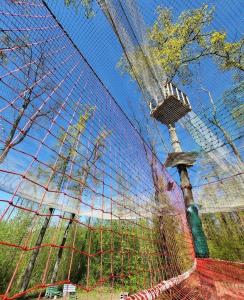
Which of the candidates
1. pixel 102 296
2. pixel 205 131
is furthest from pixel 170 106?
pixel 102 296

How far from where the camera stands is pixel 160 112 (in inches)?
212

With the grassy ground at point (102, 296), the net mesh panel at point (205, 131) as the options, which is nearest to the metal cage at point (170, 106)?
the net mesh panel at point (205, 131)

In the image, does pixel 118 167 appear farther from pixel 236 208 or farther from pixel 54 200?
pixel 236 208

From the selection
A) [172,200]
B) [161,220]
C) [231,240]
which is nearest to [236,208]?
[172,200]

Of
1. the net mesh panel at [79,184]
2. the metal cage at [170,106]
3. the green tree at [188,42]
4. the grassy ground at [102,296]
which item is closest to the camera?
the net mesh panel at [79,184]

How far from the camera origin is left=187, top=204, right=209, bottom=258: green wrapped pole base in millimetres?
3955

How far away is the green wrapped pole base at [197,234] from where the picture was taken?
3955 millimetres

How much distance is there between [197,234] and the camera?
4070 millimetres

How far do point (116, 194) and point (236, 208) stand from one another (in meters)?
3.00

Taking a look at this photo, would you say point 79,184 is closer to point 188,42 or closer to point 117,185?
point 117,185

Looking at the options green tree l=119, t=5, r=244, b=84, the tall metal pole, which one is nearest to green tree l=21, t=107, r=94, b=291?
the tall metal pole

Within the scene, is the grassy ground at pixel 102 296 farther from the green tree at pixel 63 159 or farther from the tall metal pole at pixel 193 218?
the tall metal pole at pixel 193 218

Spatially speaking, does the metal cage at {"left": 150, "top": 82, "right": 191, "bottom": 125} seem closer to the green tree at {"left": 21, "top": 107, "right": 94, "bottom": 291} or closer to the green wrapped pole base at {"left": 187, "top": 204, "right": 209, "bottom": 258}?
the green tree at {"left": 21, "top": 107, "right": 94, "bottom": 291}

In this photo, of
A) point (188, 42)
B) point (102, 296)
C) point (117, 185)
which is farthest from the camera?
point (102, 296)
